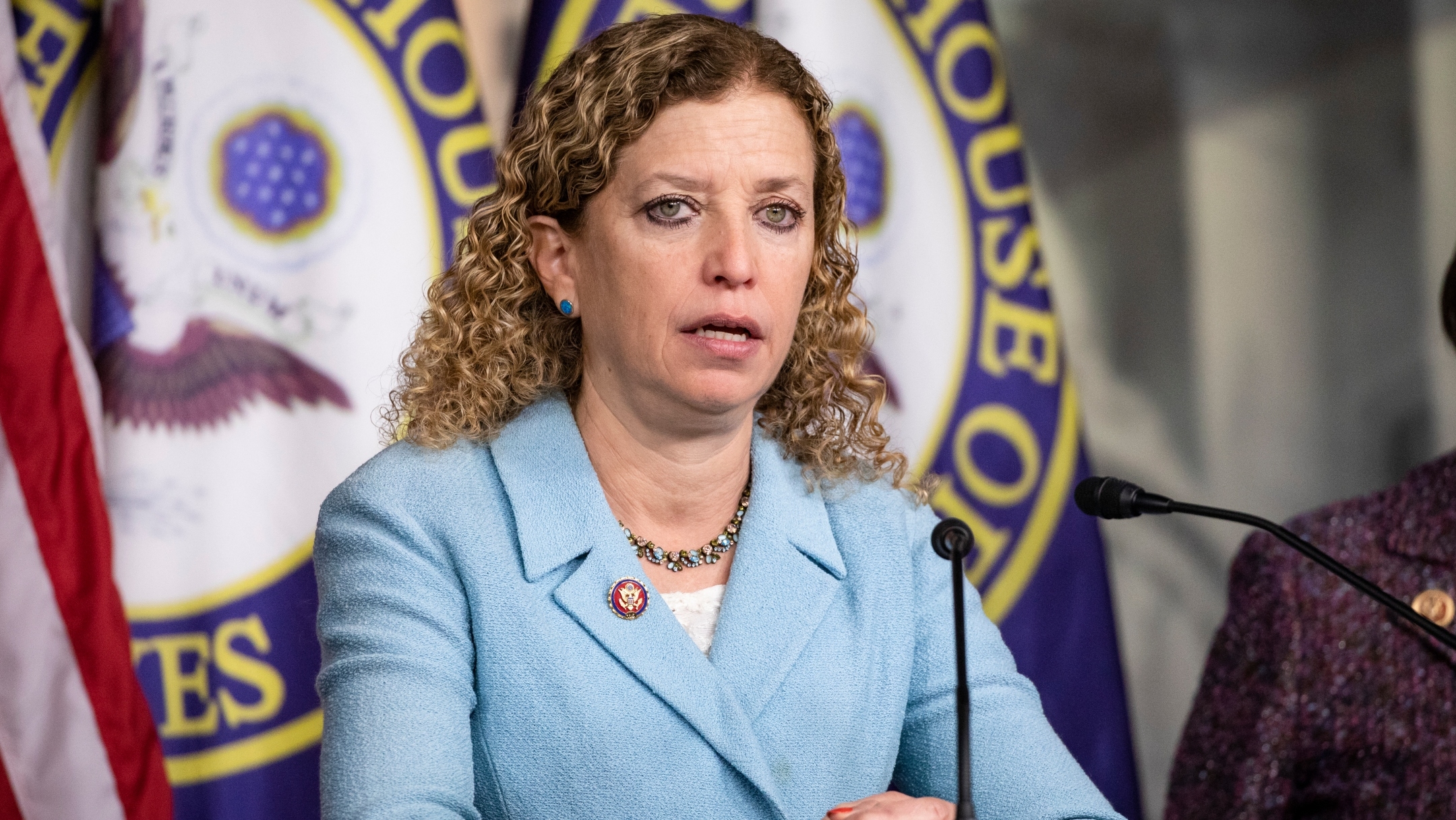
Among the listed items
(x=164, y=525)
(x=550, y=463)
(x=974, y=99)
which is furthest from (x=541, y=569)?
(x=974, y=99)

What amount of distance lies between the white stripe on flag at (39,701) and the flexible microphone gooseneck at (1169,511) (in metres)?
1.53

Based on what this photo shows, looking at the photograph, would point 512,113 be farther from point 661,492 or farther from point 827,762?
point 827,762

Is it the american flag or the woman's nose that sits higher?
the woman's nose

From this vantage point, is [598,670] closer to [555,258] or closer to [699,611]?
[699,611]

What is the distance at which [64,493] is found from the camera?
2.10 metres

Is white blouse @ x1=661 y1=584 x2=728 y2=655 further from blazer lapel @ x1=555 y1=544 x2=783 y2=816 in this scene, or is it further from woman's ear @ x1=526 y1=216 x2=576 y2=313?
woman's ear @ x1=526 y1=216 x2=576 y2=313

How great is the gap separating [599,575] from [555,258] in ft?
1.32

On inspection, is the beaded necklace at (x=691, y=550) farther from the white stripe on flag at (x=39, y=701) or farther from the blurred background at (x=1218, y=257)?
the blurred background at (x=1218, y=257)

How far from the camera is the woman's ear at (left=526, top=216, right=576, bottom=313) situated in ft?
5.45

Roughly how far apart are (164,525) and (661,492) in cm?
103

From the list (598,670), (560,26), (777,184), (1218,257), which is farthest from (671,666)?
(1218,257)

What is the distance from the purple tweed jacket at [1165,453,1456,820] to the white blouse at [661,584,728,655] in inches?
34.6

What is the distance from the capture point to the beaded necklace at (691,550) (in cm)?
161

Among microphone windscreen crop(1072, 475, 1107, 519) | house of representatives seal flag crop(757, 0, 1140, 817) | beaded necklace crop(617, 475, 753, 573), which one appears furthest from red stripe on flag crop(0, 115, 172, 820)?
microphone windscreen crop(1072, 475, 1107, 519)
